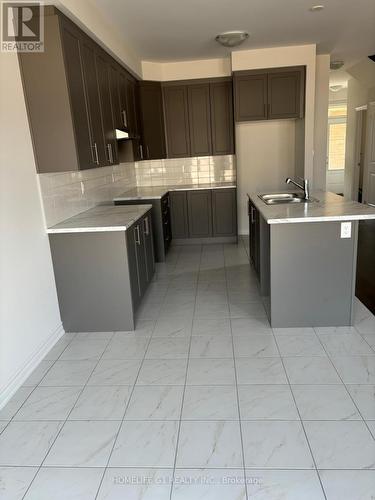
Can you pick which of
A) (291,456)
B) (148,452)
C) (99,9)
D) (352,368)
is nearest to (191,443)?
(148,452)

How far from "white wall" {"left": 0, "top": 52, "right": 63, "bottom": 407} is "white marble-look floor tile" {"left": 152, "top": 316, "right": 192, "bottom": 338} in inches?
34.0

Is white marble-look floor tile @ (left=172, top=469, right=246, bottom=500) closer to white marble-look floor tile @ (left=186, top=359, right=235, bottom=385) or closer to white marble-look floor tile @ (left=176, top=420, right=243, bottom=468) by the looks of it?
white marble-look floor tile @ (left=176, top=420, right=243, bottom=468)

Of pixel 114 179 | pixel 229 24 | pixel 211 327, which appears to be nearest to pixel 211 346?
pixel 211 327

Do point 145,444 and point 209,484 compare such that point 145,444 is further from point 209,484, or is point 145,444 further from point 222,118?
point 222,118

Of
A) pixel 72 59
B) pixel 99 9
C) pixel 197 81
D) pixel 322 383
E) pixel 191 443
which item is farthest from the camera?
pixel 197 81

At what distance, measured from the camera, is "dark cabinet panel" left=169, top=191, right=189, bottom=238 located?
5449 millimetres

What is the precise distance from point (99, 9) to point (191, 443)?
3.52m

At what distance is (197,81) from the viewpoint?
538 centimetres

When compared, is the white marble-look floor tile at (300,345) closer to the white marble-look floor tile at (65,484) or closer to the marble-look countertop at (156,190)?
the white marble-look floor tile at (65,484)

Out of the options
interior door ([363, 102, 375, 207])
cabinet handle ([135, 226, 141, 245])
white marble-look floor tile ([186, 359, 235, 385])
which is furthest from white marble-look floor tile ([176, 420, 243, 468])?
interior door ([363, 102, 375, 207])

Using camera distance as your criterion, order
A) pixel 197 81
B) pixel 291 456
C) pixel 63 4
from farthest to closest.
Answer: pixel 197 81
pixel 63 4
pixel 291 456

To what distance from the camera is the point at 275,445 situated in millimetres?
1788

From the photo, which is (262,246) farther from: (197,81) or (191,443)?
(197,81)

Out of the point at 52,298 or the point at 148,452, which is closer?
the point at 148,452
